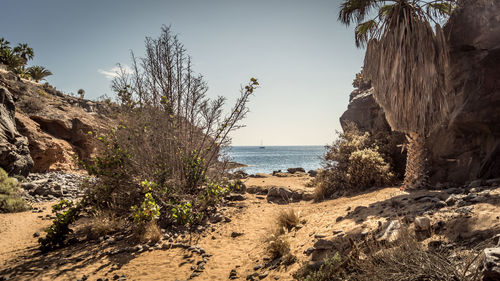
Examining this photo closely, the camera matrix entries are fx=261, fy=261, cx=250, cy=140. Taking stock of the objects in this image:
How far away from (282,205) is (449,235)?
631 cm

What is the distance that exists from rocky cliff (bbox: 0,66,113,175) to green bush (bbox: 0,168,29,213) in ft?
6.52

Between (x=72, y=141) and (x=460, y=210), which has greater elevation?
(x=72, y=141)

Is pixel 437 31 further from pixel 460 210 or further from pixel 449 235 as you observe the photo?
pixel 449 235

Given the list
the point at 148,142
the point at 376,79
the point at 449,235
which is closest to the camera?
the point at 449,235

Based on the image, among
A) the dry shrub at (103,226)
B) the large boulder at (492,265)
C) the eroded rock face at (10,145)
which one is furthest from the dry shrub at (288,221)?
the eroded rock face at (10,145)

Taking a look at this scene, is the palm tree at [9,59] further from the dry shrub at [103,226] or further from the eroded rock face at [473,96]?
the eroded rock face at [473,96]

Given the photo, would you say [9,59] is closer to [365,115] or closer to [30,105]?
[30,105]

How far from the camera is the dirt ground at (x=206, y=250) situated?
4254 mm

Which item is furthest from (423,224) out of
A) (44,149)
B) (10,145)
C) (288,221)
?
(44,149)

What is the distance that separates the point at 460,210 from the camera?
3963 mm

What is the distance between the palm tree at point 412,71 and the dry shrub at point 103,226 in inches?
339

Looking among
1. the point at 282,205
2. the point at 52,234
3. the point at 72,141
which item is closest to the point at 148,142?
the point at 52,234

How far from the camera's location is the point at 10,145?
10.5 meters

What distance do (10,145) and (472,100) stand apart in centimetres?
1642
